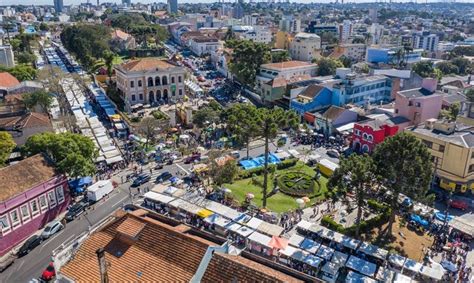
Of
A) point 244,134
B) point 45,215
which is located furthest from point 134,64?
point 45,215

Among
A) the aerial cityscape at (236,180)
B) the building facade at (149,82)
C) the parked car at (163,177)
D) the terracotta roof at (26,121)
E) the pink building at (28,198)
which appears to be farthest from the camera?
the building facade at (149,82)

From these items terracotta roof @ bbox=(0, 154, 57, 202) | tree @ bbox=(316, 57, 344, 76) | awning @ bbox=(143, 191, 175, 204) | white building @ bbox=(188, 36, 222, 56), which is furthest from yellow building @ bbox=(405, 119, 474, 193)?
white building @ bbox=(188, 36, 222, 56)

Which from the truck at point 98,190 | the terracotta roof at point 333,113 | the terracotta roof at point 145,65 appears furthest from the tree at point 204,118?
the terracotta roof at point 145,65

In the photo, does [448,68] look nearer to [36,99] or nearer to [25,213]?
[36,99]

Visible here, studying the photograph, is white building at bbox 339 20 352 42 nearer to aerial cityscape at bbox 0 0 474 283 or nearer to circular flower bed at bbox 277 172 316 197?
aerial cityscape at bbox 0 0 474 283

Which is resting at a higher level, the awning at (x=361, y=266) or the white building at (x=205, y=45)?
the white building at (x=205, y=45)

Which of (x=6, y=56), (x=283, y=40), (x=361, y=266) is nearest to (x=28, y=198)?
(x=361, y=266)

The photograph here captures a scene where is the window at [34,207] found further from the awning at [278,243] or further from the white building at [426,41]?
the white building at [426,41]
